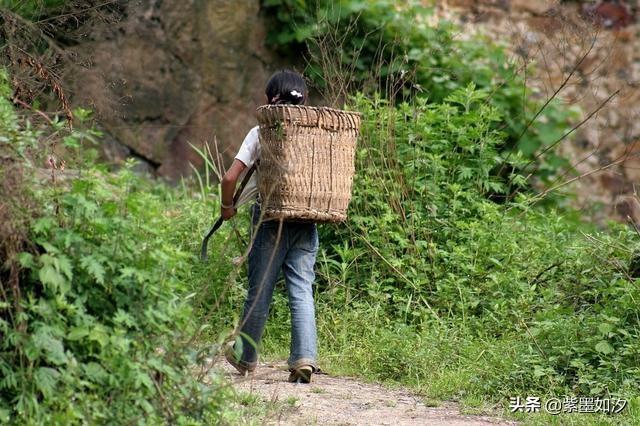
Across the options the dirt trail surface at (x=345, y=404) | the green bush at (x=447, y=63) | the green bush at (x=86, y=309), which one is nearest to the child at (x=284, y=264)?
the dirt trail surface at (x=345, y=404)

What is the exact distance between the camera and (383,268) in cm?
698

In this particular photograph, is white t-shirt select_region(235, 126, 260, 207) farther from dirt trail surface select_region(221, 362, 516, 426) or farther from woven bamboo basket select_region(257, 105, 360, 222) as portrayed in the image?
dirt trail surface select_region(221, 362, 516, 426)

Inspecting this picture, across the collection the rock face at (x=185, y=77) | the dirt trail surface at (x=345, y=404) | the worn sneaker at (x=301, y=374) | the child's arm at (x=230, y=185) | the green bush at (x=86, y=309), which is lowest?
the dirt trail surface at (x=345, y=404)

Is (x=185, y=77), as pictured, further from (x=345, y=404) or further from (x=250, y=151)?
(x=345, y=404)

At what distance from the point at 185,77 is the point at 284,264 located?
4881 mm

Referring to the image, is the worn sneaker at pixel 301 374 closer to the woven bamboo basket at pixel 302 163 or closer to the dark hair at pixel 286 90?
the woven bamboo basket at pixel 302 163

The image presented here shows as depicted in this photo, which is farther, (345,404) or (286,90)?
(286,90)

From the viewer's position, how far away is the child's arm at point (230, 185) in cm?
574

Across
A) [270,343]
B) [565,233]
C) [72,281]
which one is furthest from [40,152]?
[565,233]

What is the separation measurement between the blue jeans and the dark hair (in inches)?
23.5

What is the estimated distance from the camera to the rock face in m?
10.1

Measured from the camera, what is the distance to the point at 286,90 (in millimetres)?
5852

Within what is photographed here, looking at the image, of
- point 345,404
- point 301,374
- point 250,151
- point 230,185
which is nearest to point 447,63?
point 250,151

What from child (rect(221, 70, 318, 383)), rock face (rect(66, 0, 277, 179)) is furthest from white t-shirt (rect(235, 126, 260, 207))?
rock face (rect(66, 0, 277, 179))
